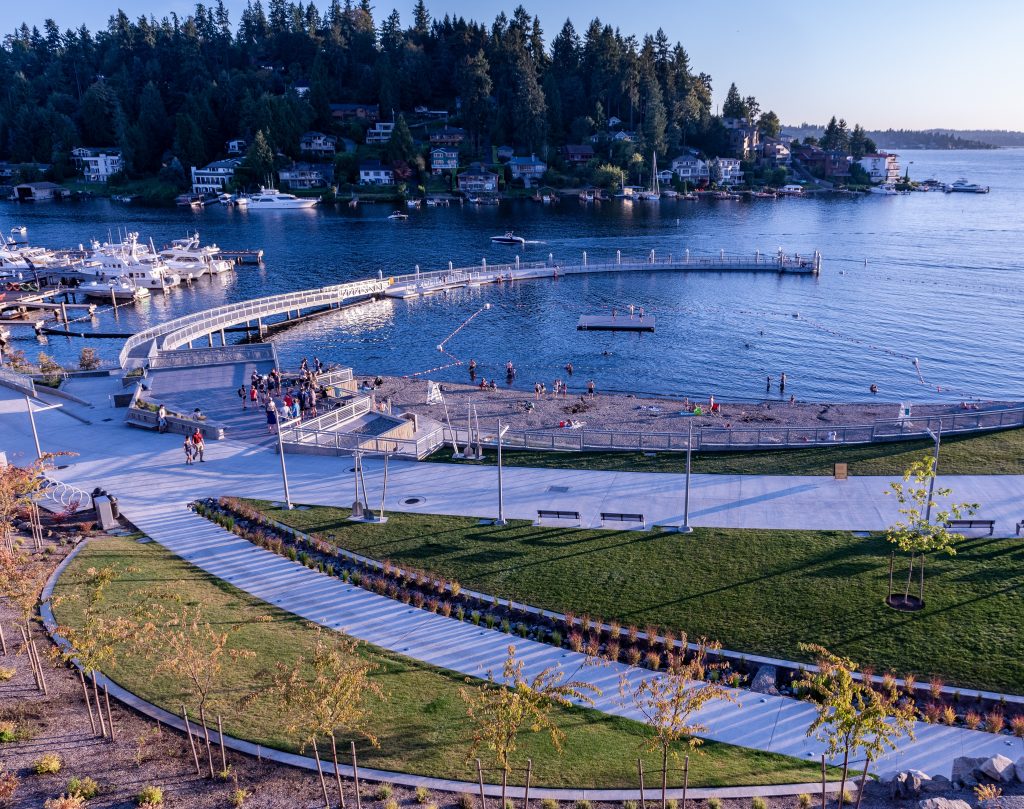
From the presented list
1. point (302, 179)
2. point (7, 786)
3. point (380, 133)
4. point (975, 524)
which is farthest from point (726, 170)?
point (7, 786)

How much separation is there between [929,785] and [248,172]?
630 ft

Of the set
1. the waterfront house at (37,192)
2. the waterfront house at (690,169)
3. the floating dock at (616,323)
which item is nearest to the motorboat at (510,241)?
the floating dock at (616,323)

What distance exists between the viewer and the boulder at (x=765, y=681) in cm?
1813

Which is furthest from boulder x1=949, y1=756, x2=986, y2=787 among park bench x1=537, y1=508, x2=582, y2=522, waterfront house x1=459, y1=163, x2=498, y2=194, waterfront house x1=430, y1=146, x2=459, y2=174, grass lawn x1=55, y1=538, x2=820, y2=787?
waterfront house x1=430, y1=146, x2=459, y2=174

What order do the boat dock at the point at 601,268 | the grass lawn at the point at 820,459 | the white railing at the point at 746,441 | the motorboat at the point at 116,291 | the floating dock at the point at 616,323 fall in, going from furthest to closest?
1. the boat dock at the point at 601,268
2. the motorboat at the point at 116,291
3. the floating dock at the point at 616,323
4. the white railing at the point at 746,441
5. the grass lawn at the point at 820,459

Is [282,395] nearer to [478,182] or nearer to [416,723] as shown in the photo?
[416,723]

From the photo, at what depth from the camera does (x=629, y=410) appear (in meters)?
45.7

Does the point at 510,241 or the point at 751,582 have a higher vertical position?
the point at 510,241

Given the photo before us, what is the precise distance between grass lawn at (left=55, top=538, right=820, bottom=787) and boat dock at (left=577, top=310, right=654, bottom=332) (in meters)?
52.6

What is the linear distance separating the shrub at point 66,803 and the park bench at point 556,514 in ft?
51.5

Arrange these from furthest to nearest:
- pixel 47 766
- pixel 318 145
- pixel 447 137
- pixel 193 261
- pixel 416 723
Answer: pixel 318 145
pixel 447 137
pixel 193 261
pixel 416 723
pixel 47 766

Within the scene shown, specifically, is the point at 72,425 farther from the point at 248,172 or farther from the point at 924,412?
the point at 248,172

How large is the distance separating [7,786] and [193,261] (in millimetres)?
101805

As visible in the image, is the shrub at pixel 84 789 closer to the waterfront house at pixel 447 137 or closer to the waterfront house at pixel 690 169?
the waterfront house at pixel 447 137
